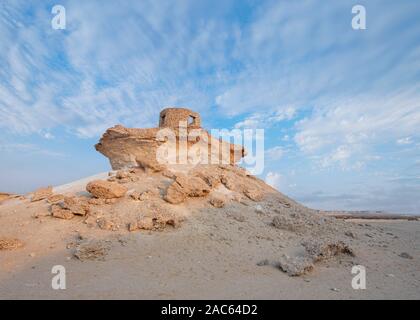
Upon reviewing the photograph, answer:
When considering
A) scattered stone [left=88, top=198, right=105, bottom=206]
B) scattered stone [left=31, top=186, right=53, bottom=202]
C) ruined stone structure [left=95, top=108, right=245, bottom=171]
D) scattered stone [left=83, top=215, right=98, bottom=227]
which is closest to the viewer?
scattered stone [left=83, top=215, right=98, bottom=227]

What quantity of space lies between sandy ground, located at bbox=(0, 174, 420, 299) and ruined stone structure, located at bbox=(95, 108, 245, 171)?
3960 mm

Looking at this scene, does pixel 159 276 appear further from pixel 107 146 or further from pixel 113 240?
pixel 107 146

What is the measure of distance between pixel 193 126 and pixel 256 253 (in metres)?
8.82

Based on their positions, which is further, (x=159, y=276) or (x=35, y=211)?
(x=35, y=211)

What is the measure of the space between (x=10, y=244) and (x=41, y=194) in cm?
372

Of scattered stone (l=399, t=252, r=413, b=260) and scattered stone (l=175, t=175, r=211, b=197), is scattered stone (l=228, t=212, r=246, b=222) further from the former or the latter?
scattered stone (l=399, t=252, r=413, b=260)

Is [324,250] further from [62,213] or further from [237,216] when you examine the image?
[62,213]

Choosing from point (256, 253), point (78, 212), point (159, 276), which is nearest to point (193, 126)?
point (78, 212)

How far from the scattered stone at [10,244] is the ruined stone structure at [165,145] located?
568 centimetres

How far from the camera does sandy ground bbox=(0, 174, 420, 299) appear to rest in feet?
18.9

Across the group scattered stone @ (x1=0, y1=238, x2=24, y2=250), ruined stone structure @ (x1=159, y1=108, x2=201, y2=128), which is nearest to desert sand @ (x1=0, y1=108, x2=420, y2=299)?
scattered stone @ (x1=0, y1=238, x2=24, y2=250)

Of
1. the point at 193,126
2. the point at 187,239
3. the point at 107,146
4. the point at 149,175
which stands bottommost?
the point at 187,239
